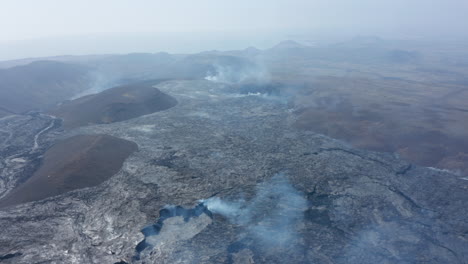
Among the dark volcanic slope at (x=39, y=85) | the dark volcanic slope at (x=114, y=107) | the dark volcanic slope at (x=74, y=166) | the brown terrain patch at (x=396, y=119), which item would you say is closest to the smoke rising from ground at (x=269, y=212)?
the dark volcanic slope at (x=74, y=166)

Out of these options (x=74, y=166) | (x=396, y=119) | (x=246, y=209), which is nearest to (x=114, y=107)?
(x=74, y=166)

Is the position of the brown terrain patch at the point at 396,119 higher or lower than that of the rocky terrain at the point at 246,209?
higher

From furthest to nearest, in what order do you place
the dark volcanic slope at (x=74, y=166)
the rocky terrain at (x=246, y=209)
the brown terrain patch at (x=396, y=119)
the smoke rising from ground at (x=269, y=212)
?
the brown terrain patch at (x=396, y=119) < the dark volcanic slope at (x=74, y=166) < the smoke rising from ground at (x=269, y=212) < the rocky terrain at (x=246, y=209)

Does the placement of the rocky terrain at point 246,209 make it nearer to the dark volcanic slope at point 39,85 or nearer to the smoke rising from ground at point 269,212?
the smoke rising from ground at point 269,212

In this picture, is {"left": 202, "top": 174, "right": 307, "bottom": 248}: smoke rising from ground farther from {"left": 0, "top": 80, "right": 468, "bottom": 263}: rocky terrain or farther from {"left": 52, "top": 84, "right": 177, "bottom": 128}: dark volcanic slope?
{"left": 52, "top": 84, "right": 177, "bottom": 128}: dark volcanic slope

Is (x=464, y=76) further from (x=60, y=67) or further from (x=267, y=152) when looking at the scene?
(x=60, y=67)
